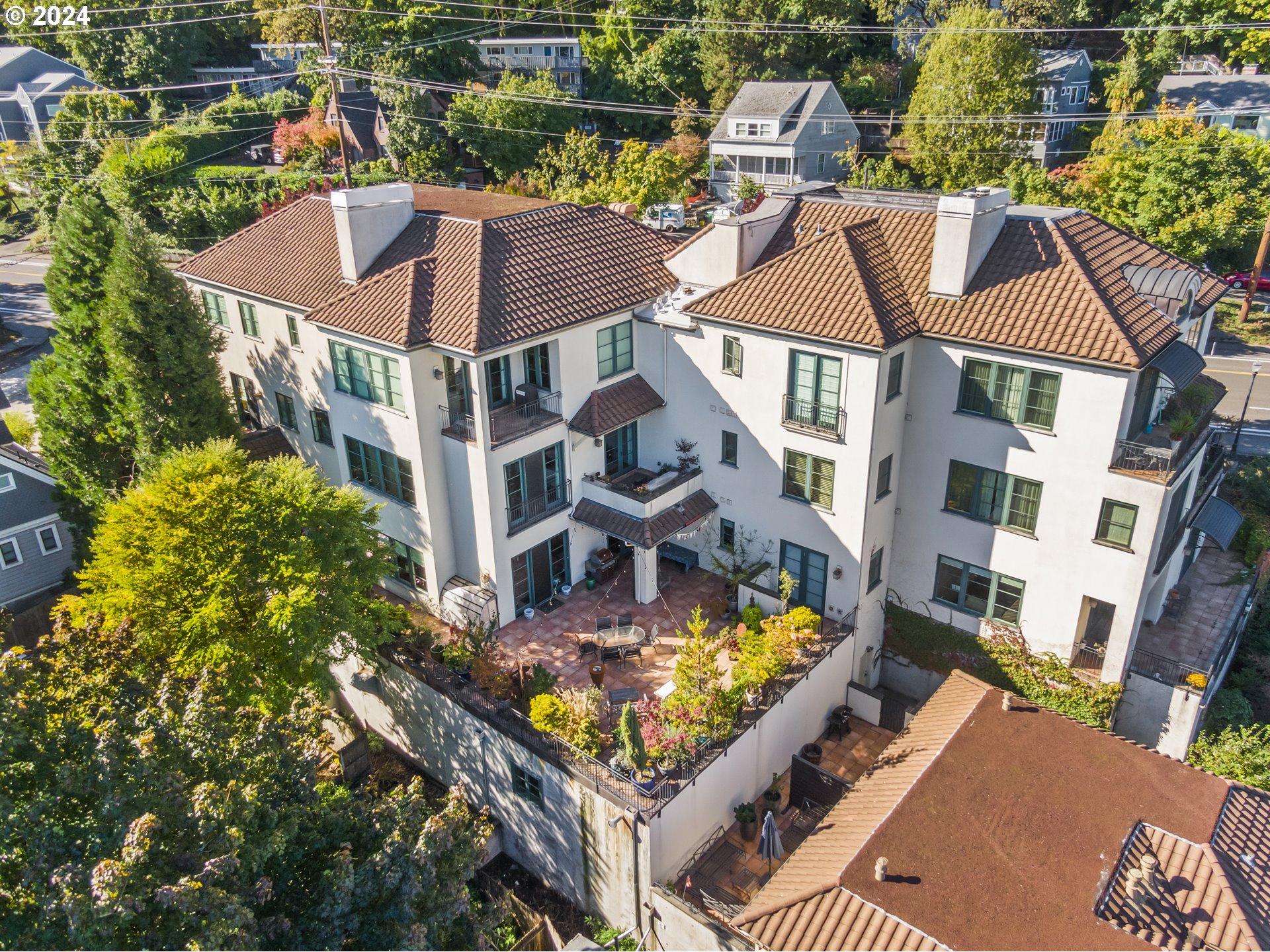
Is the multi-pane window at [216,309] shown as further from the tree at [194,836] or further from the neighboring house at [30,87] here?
the neighboring house at [30,87]

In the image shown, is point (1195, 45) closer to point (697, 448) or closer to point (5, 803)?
point (697, 448)

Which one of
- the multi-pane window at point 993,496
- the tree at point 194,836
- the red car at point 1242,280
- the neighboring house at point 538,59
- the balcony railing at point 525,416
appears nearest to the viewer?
the tree at point 194,836

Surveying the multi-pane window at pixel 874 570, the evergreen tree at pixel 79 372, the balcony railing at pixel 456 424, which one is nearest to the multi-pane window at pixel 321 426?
the evergreen tree at pixel 79 372

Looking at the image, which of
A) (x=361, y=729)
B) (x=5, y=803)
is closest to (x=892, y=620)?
(x=361, y=729)

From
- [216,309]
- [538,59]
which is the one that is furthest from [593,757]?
[538,59]

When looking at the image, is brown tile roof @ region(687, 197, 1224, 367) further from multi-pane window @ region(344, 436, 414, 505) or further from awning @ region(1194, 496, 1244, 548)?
multi-pane window @ region(344, 436, 414, 505)

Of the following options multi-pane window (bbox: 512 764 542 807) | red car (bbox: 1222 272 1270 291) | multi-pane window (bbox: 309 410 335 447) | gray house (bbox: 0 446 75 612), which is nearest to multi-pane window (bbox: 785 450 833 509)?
multi-pane window (bbox: 512 764 542 807)

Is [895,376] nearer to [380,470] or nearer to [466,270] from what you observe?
[466,270]
